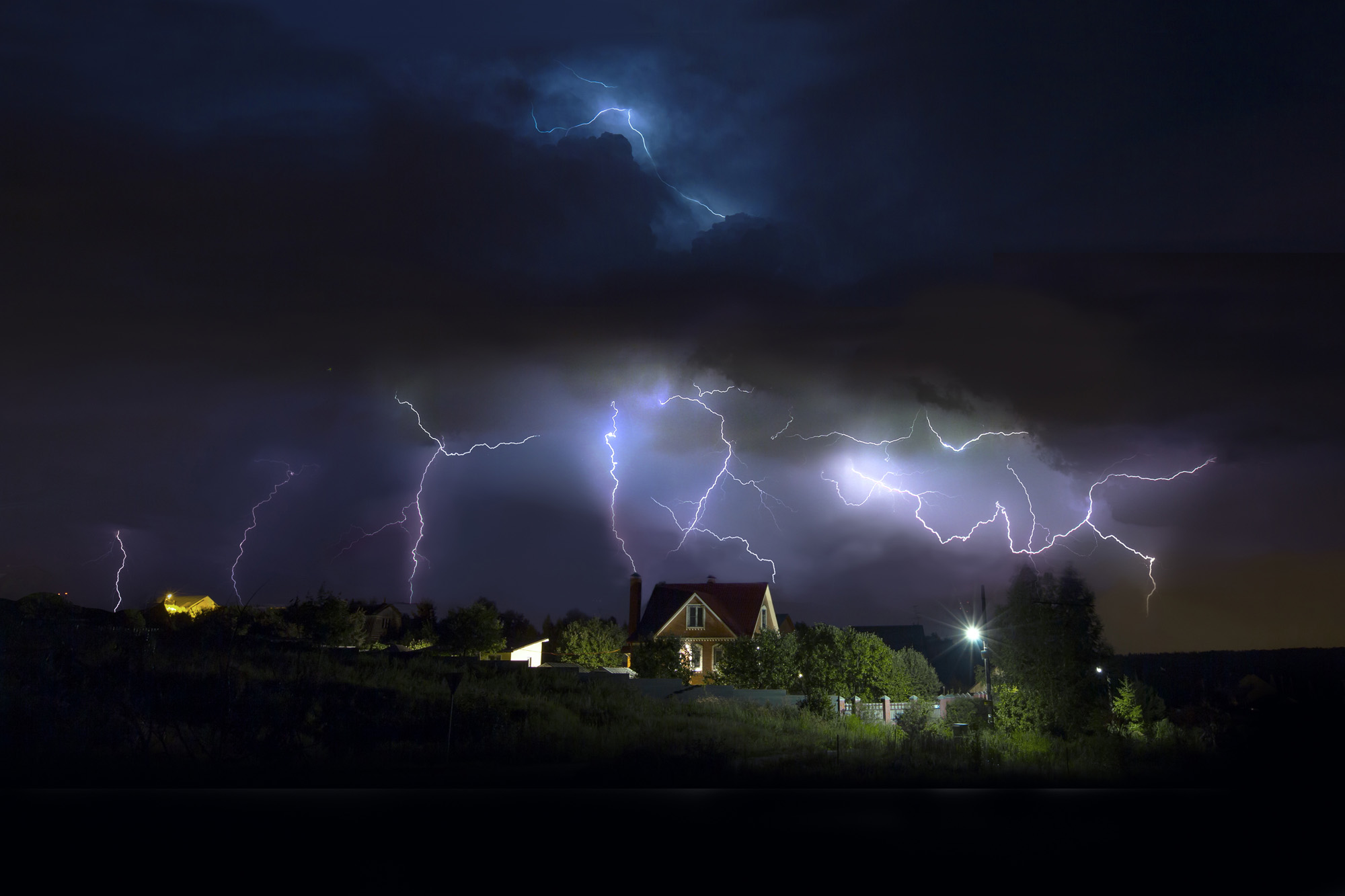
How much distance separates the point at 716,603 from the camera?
4309 cm

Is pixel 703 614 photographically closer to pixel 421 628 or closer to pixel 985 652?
pixel 421 628

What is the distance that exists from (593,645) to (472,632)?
6.10 m

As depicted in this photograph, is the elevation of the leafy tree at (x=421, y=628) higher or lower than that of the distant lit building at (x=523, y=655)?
higher

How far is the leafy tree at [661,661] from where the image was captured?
114 feet

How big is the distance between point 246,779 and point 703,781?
7.05 m

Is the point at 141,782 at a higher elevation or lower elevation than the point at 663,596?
lower

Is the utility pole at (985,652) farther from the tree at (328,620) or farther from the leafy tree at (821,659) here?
the tree at (328,620)

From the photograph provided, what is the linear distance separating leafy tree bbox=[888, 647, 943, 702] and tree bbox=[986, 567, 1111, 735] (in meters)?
11.7

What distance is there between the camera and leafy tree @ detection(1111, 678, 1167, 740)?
709 inches

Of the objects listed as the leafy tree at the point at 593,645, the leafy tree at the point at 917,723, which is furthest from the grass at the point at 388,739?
the leafy tree at the point at 593,645

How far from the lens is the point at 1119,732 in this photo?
1702cm

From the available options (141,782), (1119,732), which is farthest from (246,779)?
(1119,732)

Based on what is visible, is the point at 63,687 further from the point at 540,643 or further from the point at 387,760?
the point at 540,643

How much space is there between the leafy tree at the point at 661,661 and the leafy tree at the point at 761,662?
213 centimetres
